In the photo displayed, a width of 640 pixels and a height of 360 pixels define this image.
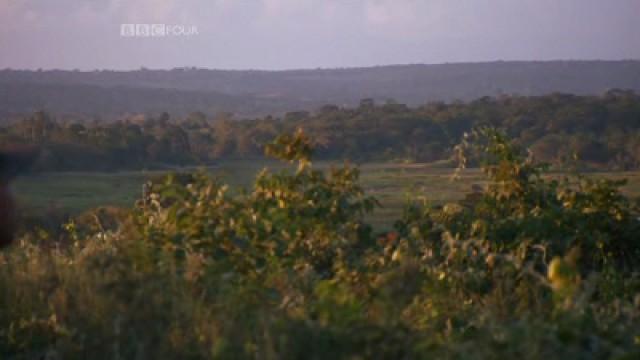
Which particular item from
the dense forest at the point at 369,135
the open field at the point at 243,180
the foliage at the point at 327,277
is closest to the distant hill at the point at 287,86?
the dense forest at the point at 369,135

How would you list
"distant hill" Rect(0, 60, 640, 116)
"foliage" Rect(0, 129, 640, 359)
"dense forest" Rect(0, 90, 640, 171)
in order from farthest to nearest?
"distant hill" Rect(0, 60, 640, 116) → "dense forest" Rect(0, 90, 640, 171) → "foliage" Rect(0, 129, 640, 359)

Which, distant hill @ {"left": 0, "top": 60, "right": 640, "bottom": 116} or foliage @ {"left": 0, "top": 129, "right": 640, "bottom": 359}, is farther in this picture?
distant hill @ {"left": 0, "top": 60, "right": 640, "bottom": 116}

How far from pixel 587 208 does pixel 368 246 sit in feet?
5.50

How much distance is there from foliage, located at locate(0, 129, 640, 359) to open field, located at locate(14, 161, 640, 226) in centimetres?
74

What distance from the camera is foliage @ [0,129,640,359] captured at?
4.65m

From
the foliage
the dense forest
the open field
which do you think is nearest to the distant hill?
the dense forest

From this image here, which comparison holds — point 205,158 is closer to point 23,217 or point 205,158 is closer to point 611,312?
point 23,217

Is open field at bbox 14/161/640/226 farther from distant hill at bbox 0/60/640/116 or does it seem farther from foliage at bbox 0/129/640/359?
distant hill at bbox 0/60/640/116

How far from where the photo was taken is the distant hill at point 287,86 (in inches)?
A: 1610

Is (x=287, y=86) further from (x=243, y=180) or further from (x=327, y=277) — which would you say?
(x=327, y=277)

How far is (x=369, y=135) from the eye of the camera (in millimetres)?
23812

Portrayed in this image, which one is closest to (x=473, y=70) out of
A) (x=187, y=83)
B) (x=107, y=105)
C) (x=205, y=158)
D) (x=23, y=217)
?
(x=187, y=83)

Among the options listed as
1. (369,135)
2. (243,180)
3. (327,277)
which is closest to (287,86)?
(369,135)

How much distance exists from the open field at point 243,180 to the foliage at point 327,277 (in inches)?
29.2
